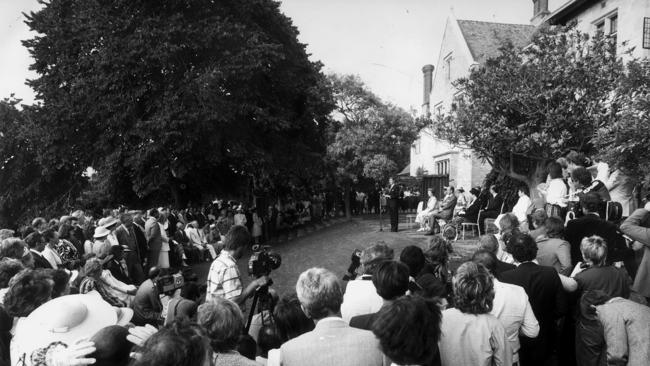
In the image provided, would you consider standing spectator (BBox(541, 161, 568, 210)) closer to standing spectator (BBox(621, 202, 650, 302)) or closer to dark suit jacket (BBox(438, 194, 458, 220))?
standing spectator (BBox(621, 202, 650, 302))

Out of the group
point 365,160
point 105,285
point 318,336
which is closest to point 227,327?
point 318,336

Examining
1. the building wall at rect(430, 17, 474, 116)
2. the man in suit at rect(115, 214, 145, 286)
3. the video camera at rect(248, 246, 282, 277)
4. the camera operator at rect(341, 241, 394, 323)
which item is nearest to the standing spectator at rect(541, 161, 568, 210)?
the camera operator at rect(341, 241, 394, 323)

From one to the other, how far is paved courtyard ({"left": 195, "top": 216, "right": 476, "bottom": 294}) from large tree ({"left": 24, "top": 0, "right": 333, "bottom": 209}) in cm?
391

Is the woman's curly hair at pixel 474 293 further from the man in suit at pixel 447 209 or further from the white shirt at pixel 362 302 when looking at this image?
the man in suit at pixel 447 209

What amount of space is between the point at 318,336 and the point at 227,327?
571mm

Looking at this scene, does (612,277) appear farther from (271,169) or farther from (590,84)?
(271,169)

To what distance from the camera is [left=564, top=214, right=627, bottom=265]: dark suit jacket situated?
5.72 metres

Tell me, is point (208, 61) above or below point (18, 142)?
above

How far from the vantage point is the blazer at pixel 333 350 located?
2.99 meters

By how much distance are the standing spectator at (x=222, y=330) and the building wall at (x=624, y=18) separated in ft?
45.8

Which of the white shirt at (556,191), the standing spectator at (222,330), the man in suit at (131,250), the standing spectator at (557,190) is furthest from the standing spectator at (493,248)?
the man in suit at (131,250)

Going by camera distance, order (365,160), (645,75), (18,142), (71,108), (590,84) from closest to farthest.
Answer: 1. (645,75)
2. (590,84)
3. (71,108)
4. (18,142)
5. (365,160)

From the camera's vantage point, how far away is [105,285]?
6.38 m

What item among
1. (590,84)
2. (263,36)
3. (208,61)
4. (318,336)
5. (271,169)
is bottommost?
(318,336)
